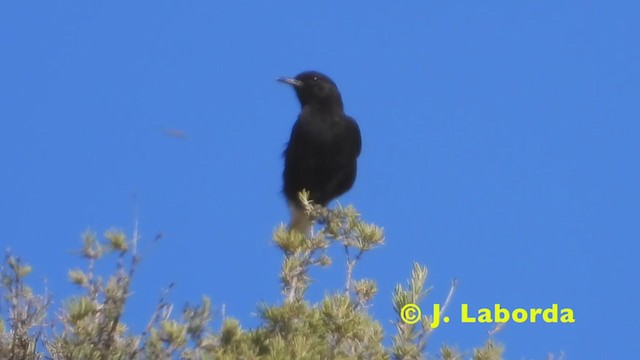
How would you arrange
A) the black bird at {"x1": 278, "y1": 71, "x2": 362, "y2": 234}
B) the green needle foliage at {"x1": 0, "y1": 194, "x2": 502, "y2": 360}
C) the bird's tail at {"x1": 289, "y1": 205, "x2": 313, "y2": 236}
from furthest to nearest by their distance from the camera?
the black bird at {"x1": 278, "y1": 71, "x2": 362, "y2": 234}
the bird's tail at {"x1": 289, "y1": 205, "x2": 313, "y2": 236}
the green needle foliage at {"x1": 0, "y1": 194, "x2": 502, "y2": 360}

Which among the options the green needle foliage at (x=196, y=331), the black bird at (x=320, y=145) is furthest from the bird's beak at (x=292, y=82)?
the green needle foliage at (x=196, y=331)

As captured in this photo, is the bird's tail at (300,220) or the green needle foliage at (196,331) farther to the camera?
the bird's tail at (300,220)

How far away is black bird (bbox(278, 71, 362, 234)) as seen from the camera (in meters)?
11.8

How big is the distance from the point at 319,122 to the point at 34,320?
239 inches

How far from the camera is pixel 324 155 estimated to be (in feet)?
38.6

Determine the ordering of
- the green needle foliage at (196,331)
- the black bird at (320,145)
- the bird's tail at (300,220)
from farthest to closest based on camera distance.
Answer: the black bird at (320,145)
the bird's tail at (300,220)
the green needle foliage at (196,331)

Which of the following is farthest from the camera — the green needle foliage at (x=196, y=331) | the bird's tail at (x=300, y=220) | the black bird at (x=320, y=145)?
the black bird at (x=320, y=145)

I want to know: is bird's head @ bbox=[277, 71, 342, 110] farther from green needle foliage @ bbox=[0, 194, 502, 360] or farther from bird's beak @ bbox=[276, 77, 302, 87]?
green needle foliage @ bbox=[0, 194, 502, 360]

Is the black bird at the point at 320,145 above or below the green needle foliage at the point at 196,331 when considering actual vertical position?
above

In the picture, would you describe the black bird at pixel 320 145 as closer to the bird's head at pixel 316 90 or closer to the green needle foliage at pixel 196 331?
the bird's head at pixel 316 90

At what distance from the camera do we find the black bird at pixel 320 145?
1181 cm

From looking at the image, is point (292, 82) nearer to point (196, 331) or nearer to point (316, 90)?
point (316, 90)

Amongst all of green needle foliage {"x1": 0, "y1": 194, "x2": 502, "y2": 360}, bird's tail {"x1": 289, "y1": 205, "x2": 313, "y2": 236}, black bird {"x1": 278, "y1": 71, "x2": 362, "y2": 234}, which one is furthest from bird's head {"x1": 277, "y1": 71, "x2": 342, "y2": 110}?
green needle foliage {"x1": 0, "y1": 194, "x2": 502, "y2": 360}

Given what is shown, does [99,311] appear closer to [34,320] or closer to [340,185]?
[34,320]
